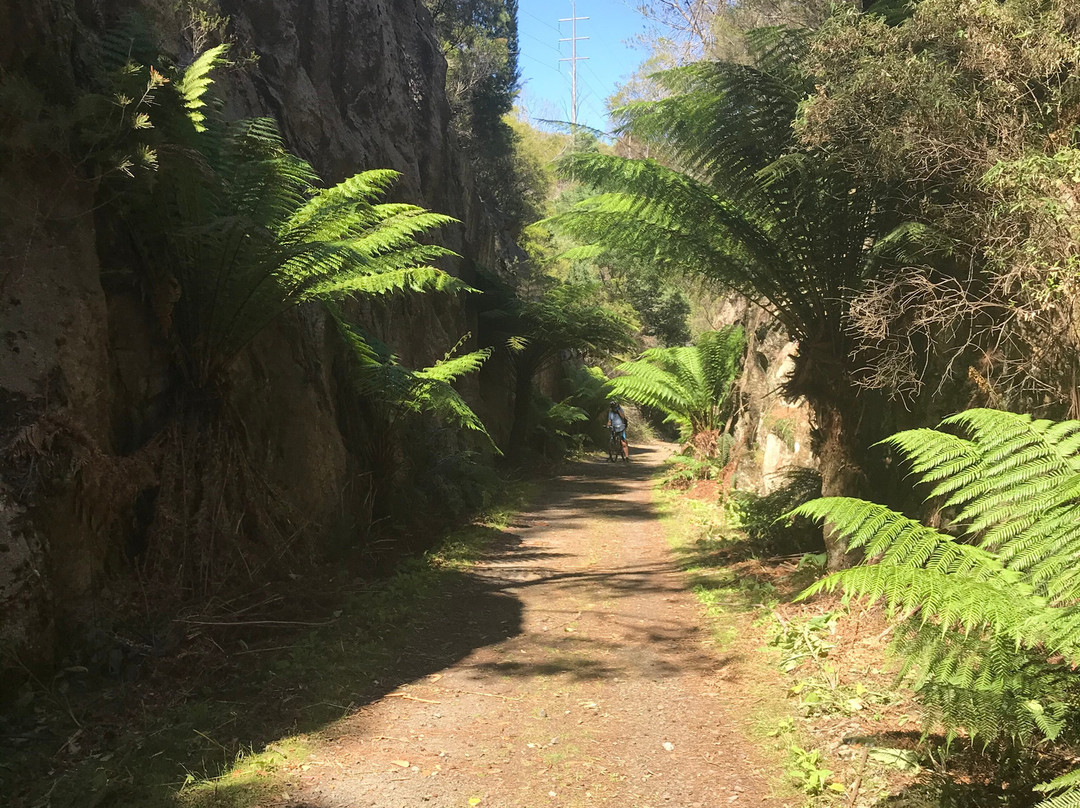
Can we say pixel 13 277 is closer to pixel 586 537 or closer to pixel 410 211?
pixel 410 211

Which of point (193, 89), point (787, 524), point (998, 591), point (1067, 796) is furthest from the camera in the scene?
point (787, 524)

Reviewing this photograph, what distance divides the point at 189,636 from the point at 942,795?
10.5 feet

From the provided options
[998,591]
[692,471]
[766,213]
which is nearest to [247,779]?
[998,591]

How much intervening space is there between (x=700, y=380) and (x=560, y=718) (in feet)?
26.9

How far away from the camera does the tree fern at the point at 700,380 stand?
35.1 feet

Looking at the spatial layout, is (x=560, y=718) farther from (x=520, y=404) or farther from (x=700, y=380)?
(x=520, y=404)

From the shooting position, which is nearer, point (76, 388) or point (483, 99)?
point (76, 388)

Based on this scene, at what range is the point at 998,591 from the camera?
222cm

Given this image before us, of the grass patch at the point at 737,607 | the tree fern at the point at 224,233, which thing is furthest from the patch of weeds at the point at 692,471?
the tree fern at the point at 224,233

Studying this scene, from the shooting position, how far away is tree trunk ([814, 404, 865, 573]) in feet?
15.3

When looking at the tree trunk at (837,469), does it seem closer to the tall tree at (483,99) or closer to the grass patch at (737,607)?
the grass patch at (737,607)

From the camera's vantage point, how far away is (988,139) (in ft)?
12.6

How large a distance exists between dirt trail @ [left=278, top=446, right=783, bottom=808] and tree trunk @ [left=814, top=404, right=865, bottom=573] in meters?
1.00

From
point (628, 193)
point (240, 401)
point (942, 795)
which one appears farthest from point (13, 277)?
point (942, 795)
